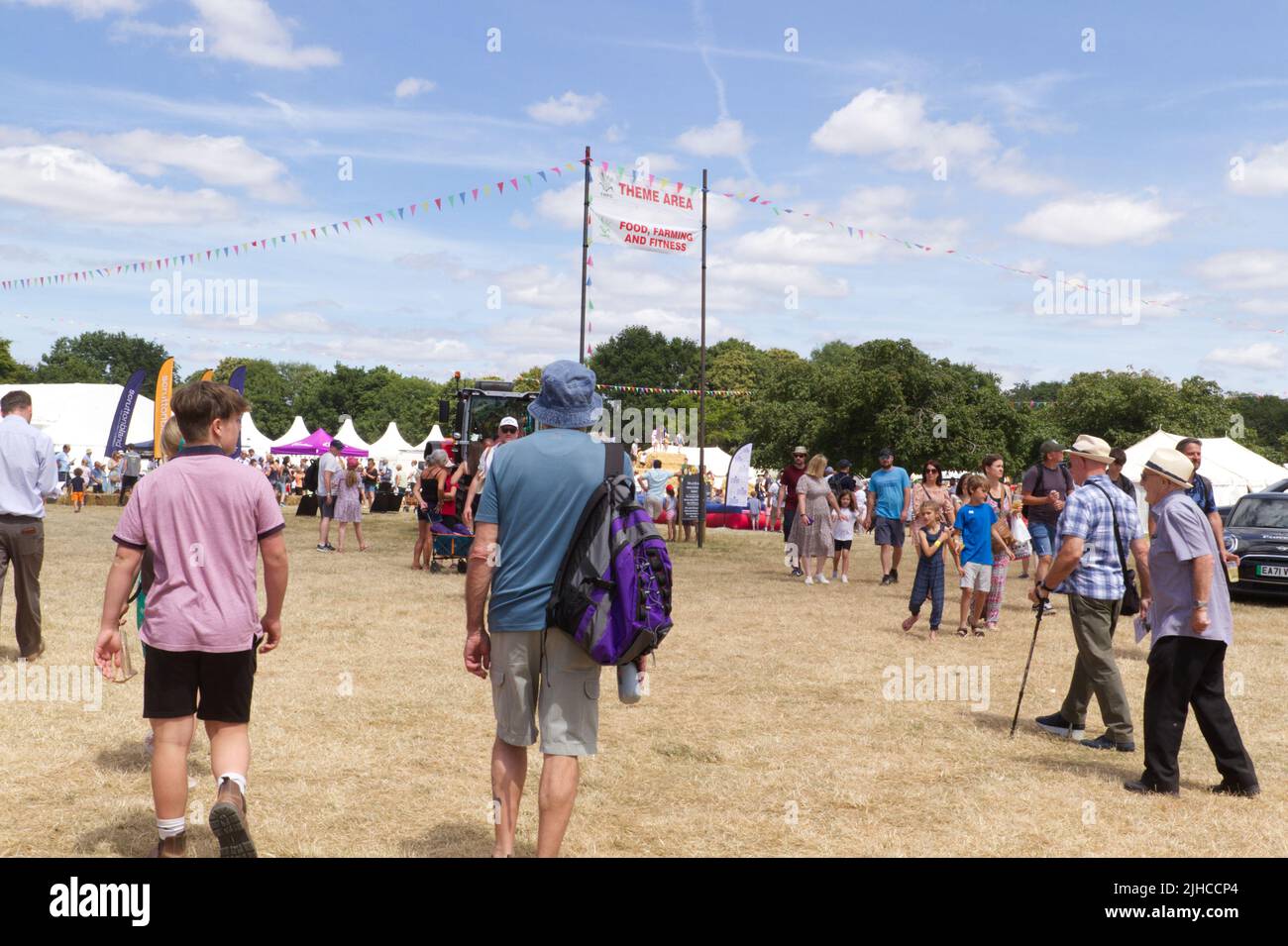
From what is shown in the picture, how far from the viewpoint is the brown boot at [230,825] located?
3.78 m

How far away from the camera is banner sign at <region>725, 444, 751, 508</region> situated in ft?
95.4

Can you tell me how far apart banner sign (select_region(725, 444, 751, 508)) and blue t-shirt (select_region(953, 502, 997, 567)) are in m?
18.3

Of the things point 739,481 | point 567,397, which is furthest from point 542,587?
point 739,481

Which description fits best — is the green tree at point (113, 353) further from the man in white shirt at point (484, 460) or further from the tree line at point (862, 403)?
the man in white shirt at point (484, 460)

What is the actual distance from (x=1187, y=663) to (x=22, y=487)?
25.0 feet

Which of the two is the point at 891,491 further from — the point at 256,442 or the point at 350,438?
the point at 256,442

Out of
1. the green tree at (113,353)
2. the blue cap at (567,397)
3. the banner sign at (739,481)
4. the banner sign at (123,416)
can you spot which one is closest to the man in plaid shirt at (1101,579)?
the blue cap at (567,397)

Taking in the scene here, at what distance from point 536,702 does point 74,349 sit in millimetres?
140040

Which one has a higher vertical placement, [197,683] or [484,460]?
[484,460]

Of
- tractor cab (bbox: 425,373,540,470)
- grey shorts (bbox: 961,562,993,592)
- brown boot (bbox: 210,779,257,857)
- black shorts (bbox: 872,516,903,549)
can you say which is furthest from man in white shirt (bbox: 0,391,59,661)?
tractor cab (bbox: 425,373,540,470)

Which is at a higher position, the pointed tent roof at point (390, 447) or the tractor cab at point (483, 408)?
the tractor cab at point (483, 408)

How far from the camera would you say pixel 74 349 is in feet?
414

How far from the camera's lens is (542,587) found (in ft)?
12.3
